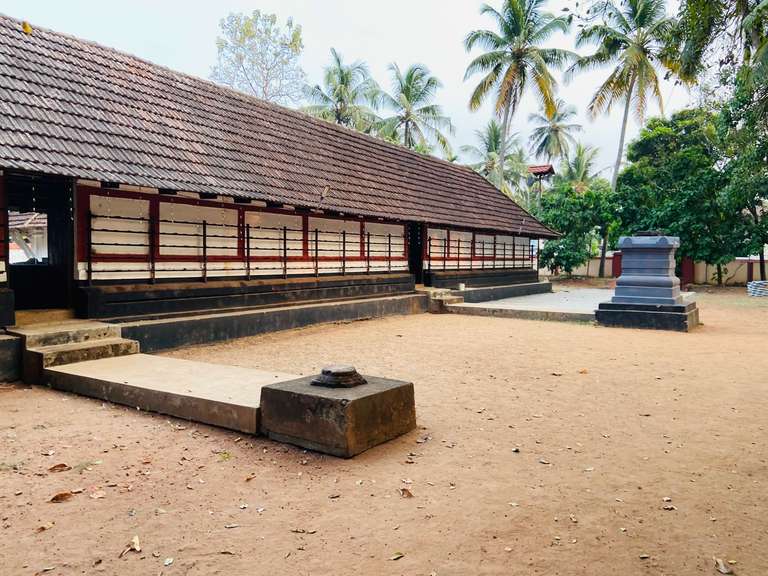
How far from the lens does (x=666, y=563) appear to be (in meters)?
2.48

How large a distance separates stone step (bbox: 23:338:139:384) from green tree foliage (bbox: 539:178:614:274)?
71.4 ft

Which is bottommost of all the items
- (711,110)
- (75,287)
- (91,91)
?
(75,287)

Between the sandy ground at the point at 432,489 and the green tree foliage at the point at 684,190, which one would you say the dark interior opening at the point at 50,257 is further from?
the green tree foliage at the point at 684,190

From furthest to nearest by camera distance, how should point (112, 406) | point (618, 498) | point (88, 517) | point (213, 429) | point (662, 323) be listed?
point (662, 323) < point (112, 406) < point (213, 429) < point (618, 498) < point (88, 517)

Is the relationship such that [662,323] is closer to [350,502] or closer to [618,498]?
[618,498]

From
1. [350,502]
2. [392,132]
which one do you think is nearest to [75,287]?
[350,502]

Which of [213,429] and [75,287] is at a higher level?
[75,287]

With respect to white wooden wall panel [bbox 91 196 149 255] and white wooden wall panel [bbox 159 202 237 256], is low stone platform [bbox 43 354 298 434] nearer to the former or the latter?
white wooden wall panel [bbox 91 196 149 255]

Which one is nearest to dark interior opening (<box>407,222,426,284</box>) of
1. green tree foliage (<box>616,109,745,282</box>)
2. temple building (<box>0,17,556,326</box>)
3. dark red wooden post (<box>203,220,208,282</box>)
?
temple building (<box>0,17,556,326</box>)

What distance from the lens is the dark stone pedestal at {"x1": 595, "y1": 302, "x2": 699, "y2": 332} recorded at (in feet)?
35.9

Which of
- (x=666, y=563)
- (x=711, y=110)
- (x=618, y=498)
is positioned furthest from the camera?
(x=711, y=110)

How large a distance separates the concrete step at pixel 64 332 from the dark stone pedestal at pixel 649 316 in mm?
9436

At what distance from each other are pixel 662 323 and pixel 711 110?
47.8 ft

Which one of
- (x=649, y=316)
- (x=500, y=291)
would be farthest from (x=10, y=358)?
(x=500, y=291)
